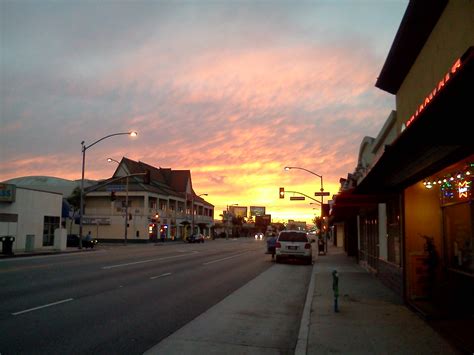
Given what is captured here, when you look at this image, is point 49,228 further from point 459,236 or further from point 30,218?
point 459,236

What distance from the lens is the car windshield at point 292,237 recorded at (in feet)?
87.4

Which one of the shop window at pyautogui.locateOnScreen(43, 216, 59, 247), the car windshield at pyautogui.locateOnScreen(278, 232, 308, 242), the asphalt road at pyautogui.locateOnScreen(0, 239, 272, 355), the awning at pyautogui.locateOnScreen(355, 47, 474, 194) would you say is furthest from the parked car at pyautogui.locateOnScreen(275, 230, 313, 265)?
the shop window at pyautogui.locateOnScreen(43, 216, 59, 247)

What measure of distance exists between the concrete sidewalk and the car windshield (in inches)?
526

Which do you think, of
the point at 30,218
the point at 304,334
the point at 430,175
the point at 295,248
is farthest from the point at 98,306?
the point at 30,218

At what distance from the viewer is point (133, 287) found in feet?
46.4

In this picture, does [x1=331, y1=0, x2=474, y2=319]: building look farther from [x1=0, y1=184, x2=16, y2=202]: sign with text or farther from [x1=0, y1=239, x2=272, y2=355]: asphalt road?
[x1=0, y1=184, x2=16, y2=202]: sign with text

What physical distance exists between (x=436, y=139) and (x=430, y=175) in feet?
10.3

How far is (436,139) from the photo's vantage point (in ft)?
20.2

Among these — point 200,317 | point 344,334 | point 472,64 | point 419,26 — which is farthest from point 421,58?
point 472,64

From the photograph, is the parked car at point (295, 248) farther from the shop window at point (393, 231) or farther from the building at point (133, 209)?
the building at point (133, 209)

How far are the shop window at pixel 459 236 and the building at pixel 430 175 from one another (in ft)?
0.07

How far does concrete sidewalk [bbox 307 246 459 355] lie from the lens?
279 inches

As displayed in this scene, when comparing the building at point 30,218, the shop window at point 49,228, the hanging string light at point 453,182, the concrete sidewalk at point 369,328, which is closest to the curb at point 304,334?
the concrete sidewalk at point 369,328

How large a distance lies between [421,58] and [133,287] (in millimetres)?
10430
